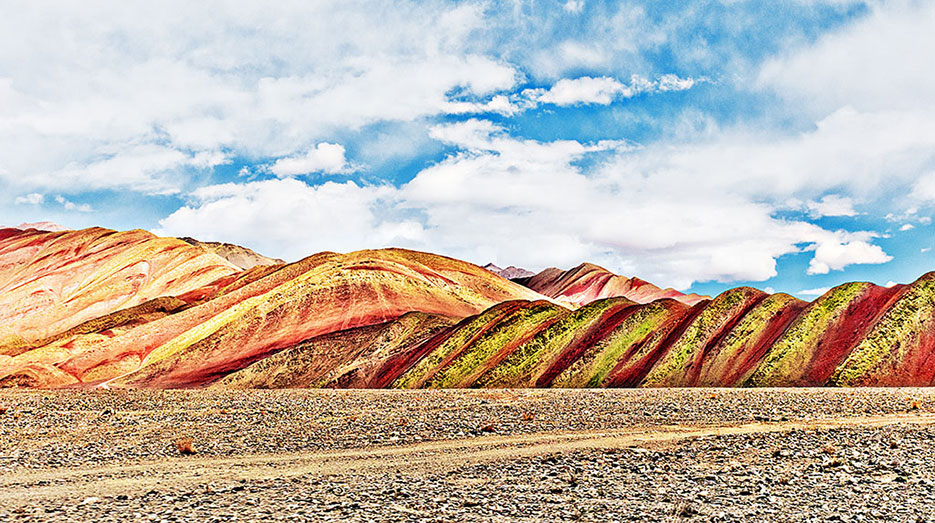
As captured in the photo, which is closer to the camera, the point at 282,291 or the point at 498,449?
the point at 498,449

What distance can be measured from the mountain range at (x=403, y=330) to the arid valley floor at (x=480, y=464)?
2199 cm

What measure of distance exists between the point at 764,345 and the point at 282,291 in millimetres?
53172

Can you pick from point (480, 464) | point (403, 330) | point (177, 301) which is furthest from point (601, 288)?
point (480, 464)

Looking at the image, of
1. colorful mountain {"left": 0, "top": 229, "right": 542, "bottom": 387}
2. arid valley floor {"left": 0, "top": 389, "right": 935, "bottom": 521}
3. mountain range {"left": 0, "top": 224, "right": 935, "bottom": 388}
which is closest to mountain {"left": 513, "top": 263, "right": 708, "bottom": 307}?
colorful mountain {"left": 0, "top": 229, "right": 542, "bottom": 387}

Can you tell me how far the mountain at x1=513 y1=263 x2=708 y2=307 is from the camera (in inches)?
6683

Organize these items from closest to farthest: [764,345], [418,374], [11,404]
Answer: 1. [11,404]
2. [764,345]
3. [418,374]

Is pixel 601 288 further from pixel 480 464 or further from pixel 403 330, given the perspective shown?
pixel 480 464

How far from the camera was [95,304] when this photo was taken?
3831 inches

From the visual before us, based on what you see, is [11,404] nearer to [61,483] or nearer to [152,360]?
[61,483]

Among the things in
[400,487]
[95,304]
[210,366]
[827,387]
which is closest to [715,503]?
[400,487]

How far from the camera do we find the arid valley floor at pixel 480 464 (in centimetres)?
1294

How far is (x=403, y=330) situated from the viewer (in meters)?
71.8

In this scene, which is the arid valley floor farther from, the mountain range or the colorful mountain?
the colorful mountain

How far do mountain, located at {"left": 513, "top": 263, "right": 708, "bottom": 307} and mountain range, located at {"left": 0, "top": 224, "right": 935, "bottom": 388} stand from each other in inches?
2777
